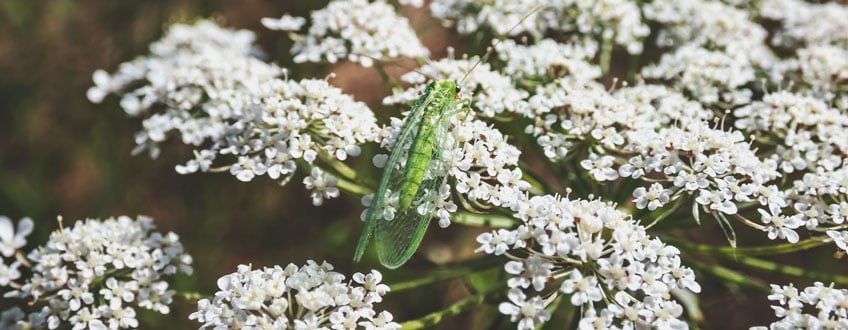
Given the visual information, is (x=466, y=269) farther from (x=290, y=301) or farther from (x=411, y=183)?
(x=290, y=301)

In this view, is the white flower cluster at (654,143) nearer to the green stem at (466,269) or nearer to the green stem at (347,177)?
the green stem at (466,269)

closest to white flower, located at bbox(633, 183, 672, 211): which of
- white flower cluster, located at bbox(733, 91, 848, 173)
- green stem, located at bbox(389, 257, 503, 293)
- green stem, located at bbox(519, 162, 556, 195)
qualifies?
green stem, located at bbox(519, 162, 556, 195)

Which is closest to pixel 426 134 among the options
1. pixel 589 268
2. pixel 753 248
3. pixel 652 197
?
pixel 589 268

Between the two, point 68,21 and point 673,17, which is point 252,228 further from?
point 673,17

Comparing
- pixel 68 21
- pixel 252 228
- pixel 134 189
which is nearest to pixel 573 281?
pixel 252 228

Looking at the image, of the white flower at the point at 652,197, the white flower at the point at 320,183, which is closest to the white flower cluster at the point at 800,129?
the white flower at the point at 652,197
